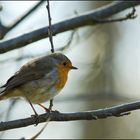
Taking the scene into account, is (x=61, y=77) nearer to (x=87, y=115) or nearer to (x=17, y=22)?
(x=17, y=22)

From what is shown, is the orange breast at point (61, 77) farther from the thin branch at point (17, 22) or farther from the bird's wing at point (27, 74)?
the thin branch at point (17, 22)

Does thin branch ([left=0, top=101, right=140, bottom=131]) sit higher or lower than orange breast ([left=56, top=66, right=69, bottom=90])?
higher

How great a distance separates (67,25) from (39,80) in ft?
1.88

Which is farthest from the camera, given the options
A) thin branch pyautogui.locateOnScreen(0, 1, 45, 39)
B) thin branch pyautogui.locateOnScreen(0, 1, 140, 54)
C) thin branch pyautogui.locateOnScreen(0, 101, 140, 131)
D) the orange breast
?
the orange breast

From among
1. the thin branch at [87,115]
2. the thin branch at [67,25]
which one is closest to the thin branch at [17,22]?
the thin branch at [67,25]

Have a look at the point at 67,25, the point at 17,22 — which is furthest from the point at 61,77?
the point at 17,22

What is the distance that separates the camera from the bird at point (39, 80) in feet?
20.8

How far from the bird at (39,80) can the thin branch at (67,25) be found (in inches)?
13.2

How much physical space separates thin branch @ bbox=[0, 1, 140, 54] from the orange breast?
474 mm

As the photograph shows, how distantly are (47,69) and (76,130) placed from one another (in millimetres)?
6313

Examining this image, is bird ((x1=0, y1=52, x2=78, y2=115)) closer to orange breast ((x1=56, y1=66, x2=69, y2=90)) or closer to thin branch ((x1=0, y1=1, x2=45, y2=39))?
orange breast ((x1=56, y1=66, x2=69, y2=90))

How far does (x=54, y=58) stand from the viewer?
6.78 meters

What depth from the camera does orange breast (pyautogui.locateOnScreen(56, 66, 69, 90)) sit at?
650 centimetres

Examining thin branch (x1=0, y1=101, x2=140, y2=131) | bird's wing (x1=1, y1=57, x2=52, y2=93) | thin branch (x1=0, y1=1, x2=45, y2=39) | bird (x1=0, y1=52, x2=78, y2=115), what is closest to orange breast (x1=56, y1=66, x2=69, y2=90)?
bird (x1=0, y1=52, x2=78, y2=115)
